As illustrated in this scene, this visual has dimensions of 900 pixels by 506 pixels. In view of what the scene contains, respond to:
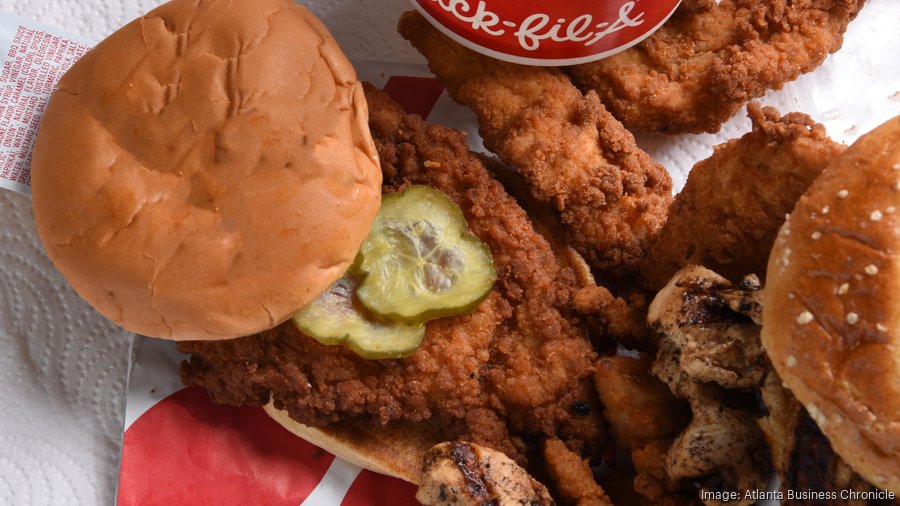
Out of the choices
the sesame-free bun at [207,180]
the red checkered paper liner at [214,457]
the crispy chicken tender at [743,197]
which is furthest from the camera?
the red checkered paper liner at [214,457]

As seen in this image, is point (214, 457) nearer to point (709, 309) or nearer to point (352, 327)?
point (352, 327)

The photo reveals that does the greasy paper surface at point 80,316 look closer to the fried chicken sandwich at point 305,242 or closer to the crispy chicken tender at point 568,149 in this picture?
the crispy chicken tender at point 568,149

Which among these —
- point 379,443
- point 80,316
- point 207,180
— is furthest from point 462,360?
point 80,316

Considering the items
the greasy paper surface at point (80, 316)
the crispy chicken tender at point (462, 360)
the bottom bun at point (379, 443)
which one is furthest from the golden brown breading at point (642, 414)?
the greasy paper surface at point (80, 316)

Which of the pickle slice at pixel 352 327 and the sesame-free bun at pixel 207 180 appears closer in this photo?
the sesame-free bun at pixel 207 180

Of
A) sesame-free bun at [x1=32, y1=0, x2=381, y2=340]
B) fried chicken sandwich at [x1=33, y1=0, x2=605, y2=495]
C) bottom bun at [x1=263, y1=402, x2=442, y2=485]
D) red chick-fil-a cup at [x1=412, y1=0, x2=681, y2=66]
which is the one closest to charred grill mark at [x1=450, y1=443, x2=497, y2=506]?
fried chicken sandwich at [x1=33, y1=0, x2=605, y2=495]

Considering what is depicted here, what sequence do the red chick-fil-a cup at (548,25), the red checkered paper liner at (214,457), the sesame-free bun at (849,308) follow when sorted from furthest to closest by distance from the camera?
the red checkered paper liner at (214,457)
the red chick-fil-a cup at (548,25)
the sesame-free bun at (849,308)

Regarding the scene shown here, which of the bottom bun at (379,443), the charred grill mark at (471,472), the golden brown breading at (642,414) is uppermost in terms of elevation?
the golden brown breading at (642,414)

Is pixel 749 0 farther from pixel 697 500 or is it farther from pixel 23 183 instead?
pixel 23 183
